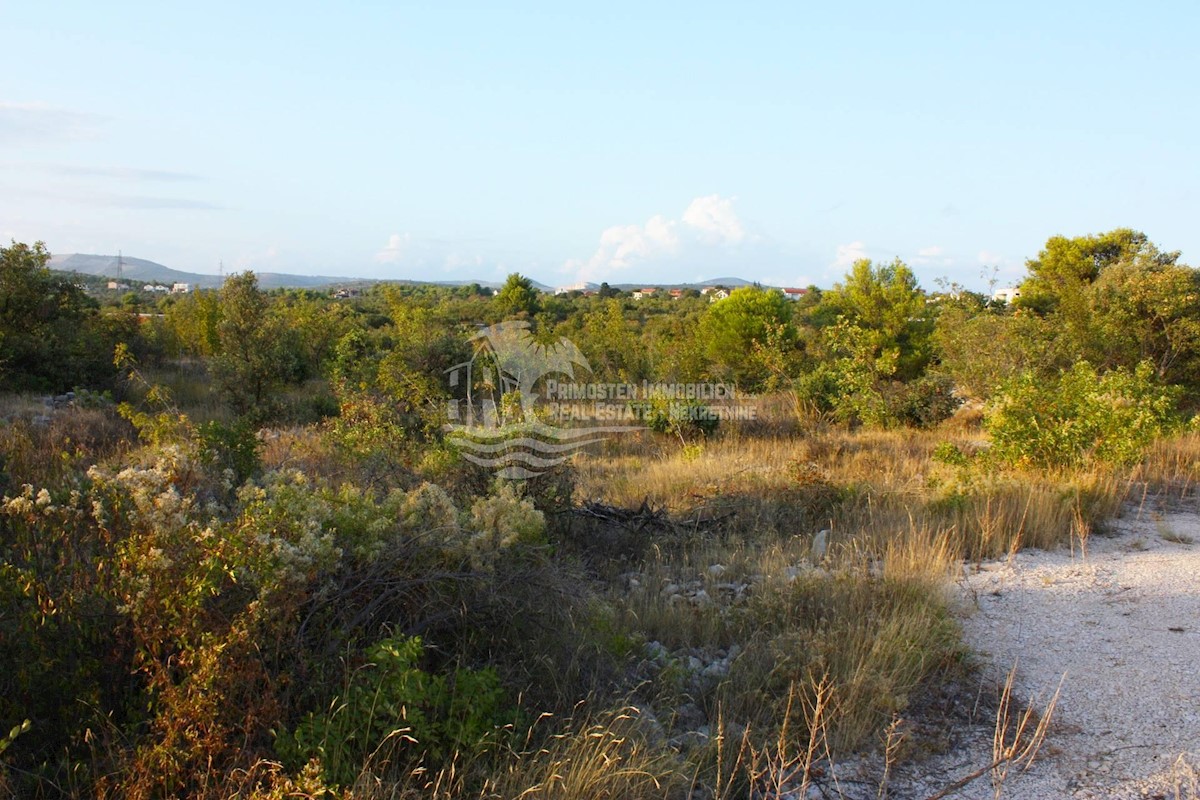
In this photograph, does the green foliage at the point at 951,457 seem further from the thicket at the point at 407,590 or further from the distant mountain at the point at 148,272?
the distant mountain at the point at 148,272

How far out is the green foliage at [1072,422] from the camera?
7.12m

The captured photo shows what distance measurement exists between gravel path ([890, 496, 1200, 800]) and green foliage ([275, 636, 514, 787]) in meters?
1.50

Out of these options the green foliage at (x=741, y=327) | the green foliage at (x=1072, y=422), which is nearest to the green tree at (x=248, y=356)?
the green foliage at (x=1072, y=422)

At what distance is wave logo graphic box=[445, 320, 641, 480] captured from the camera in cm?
595

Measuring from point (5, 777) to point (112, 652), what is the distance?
466mm

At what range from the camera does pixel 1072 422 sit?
7.23m

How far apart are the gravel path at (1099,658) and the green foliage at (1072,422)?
1.55 metres

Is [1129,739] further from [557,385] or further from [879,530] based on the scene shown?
[557,385]

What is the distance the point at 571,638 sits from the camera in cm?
321

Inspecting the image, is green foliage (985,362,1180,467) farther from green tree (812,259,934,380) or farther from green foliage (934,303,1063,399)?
green tree (812,259,934,380)

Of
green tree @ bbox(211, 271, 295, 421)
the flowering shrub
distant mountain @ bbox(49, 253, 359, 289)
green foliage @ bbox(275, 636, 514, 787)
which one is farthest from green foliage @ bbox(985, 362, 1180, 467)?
distant mountain @ bbox(49, 253, 359, 289)

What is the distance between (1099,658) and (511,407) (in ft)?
14.2

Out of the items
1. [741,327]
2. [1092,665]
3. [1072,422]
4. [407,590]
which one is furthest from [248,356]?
[741,327]

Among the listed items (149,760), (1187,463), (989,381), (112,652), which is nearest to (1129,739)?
(149,760)
